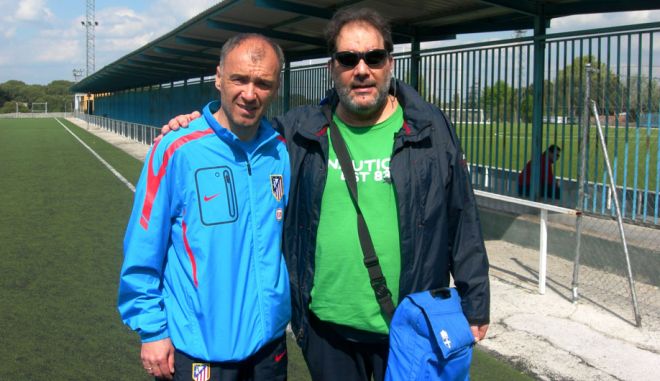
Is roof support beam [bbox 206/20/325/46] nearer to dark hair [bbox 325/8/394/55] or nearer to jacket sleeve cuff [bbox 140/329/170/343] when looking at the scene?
dark hair [bbox 325/8/394/55]

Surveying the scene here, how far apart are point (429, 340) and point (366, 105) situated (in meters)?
0.86

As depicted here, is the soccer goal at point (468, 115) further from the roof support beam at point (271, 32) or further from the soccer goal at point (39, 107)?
the soccer goal at point (39, 107)

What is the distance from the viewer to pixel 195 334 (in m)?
2.25

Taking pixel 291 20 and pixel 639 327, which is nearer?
pixel 639 327

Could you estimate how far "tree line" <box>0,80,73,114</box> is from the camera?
11519cm

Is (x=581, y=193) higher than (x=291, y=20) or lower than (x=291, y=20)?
lower

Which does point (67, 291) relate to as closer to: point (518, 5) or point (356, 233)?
point (356, 233)

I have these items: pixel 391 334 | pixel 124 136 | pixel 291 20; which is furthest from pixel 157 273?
pixel 124 136

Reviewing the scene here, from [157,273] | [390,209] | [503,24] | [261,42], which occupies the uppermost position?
[503,24]

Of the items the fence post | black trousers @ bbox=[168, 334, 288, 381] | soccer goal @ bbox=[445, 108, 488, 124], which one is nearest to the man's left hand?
black trousers @ bbox=[168, 334, 288, 381]

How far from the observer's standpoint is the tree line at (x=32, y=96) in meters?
115

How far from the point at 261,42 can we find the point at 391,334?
1.14 metres

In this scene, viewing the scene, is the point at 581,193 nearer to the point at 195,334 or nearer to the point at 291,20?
the point at 195,334

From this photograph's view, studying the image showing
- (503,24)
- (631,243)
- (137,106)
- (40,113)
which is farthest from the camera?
(40,113)
